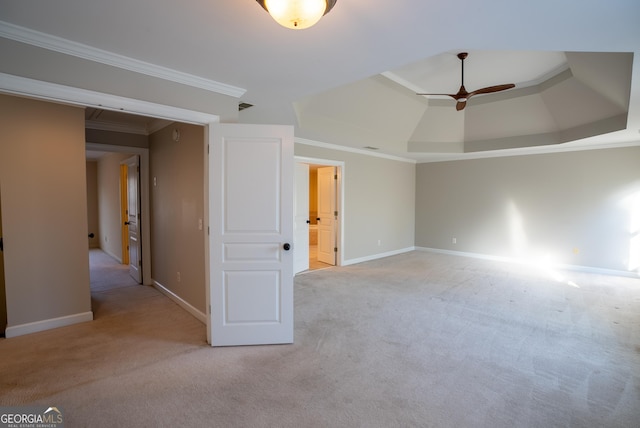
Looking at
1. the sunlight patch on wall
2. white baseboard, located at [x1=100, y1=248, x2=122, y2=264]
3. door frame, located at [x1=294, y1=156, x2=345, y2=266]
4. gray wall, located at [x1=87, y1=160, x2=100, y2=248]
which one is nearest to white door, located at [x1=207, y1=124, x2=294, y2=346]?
door frame, located at [x1=294, y1=156, x2=345, y2=266]

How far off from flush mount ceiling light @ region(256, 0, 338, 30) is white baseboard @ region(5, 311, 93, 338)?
12.7ft

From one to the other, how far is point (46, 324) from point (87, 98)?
8.58 ft

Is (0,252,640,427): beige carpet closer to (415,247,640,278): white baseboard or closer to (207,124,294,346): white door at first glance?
(207,124,294,346): white door

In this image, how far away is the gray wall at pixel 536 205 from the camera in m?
5.55

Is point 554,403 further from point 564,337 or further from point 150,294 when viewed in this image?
point 150,294

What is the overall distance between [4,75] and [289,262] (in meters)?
2.41

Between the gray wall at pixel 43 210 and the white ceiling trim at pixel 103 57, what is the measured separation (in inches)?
60.9

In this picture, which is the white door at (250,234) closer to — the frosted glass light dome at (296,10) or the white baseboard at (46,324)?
the frosted glass light dome at (296,10)

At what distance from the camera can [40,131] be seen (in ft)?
10.4

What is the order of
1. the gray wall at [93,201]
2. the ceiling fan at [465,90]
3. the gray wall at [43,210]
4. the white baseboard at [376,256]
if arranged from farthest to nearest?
the gray wall at [93,201] < the white baseboard at [376,256] < the ceiling fan at [465,90] < the gray wall at [43,210]

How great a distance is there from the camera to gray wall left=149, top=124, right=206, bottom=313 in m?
3.47

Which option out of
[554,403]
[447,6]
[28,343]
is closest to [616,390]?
[554,403]

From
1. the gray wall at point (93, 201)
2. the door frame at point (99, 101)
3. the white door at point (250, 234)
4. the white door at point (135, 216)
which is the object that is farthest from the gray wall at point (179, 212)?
the gray wall at point (93, 201)

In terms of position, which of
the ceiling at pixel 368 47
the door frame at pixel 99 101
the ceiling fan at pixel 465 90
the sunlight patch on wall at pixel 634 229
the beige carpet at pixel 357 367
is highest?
the ceiling fan at pixel 465 90
